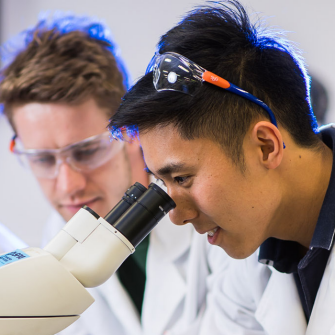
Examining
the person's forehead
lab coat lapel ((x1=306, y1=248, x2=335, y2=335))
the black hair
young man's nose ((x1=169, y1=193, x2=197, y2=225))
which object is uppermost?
the black hair

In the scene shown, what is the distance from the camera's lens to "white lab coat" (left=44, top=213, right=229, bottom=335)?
1.50 meters

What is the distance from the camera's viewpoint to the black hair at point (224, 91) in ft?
2.90

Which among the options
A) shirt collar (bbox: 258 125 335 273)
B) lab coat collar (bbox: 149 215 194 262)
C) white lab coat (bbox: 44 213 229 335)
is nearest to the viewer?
shirt collar (bbox: 258 125 335 273)

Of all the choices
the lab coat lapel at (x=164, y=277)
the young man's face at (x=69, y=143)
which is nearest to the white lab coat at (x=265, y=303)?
the lab coat lapel at (x=164, y=277)

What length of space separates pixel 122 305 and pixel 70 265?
0.86 metres

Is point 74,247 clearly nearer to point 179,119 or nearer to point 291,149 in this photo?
point 179,119

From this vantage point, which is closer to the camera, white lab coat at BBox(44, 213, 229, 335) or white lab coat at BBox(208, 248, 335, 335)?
white lab coat at BBox(208, 248, 335, 335)

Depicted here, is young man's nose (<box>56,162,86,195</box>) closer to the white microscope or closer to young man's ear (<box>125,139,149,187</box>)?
young man's ear (<box>125,139,149,187</box>)

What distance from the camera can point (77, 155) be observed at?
1585mm

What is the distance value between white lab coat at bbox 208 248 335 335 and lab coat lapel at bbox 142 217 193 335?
0.20 metres

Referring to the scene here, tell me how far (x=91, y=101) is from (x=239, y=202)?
0.88 metres

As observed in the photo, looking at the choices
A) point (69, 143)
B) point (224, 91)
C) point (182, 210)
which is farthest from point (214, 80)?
point (69, 143)

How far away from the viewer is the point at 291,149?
0.96 metres

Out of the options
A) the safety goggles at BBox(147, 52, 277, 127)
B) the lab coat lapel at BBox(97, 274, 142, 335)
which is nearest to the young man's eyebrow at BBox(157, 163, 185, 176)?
the safety goggles at BBox(147, 52, 277, 127)
